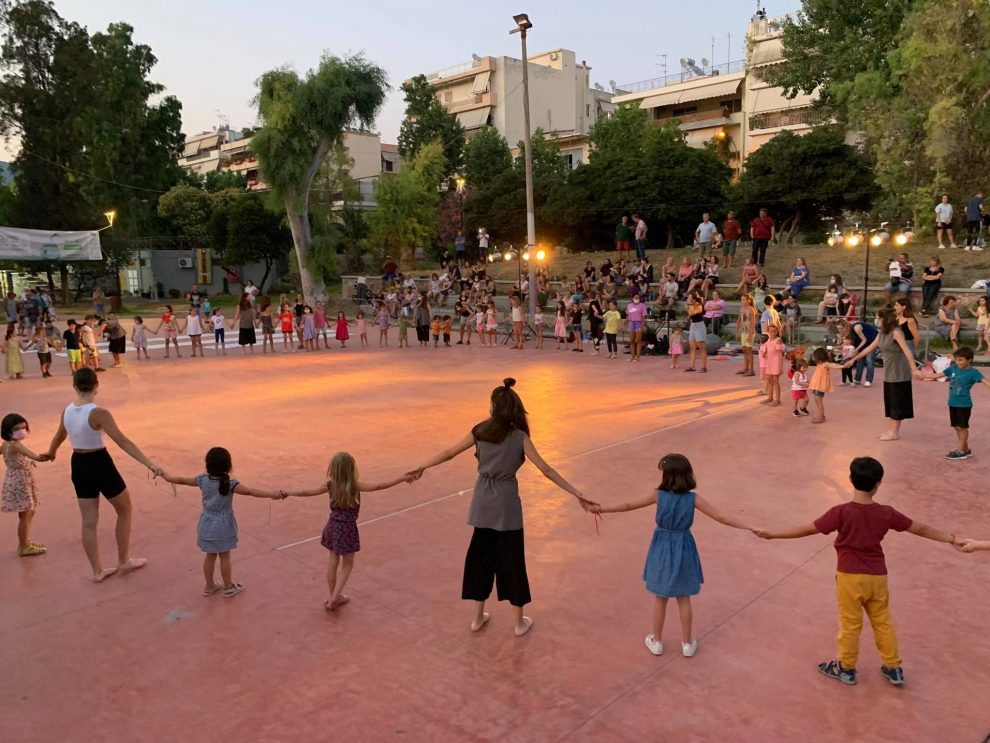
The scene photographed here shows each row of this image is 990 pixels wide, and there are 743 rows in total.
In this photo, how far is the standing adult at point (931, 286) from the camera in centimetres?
1828

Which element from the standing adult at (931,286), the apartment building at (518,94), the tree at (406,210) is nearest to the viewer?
the standing adult at (931,286)

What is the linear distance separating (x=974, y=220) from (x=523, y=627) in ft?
72.9

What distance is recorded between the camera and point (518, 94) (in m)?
66.4

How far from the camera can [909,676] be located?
168 inches

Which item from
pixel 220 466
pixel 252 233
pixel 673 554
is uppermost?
pixel 252 233

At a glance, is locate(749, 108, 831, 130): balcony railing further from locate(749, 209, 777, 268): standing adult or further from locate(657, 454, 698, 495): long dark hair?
locate(657, 454, 698, 495): long dark hair

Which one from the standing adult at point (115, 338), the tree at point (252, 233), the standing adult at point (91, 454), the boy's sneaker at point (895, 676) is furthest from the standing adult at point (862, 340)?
the tree at point (252, 233)

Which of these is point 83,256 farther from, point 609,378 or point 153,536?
point 153,536

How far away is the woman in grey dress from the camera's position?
15.0 ft

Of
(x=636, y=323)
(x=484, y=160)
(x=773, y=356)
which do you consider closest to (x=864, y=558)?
(x=773, y=356)

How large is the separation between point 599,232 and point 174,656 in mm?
33364

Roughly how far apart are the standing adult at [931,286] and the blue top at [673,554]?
1723cm

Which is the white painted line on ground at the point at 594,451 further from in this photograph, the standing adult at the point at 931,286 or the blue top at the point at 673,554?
the standing adult at the point at 931,286

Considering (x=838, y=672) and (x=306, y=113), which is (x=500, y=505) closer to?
(x=838, y=672)
